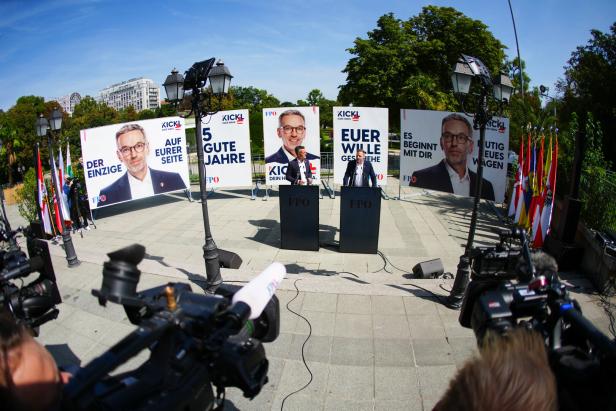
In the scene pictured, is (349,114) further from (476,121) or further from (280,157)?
(476,121)

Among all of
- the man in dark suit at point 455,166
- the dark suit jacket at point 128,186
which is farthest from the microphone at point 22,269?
the man in dark suit at point 455,166

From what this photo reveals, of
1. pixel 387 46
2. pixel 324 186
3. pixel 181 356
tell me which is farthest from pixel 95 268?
pixel 387 46

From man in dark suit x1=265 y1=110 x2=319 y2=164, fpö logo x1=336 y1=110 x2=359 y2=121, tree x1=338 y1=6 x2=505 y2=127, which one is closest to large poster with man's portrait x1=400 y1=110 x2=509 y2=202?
fpö logo x1=336 y1=110 x2=359 y2=121

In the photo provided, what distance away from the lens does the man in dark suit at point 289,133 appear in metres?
12.1

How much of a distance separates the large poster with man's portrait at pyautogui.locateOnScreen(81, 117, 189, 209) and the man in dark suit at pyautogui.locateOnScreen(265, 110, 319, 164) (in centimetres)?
340

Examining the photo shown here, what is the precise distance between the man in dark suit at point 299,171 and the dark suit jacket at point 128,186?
5550 millimetres

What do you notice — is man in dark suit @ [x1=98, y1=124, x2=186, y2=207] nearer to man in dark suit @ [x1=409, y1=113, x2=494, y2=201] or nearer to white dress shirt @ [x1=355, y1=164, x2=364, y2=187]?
white dress shirt @ [x1=355, y1=164, x2=364, y2=187]

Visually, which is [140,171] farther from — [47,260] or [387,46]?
[387,46]

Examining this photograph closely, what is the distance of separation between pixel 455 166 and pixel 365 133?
3.01 meters

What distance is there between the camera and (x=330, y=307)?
5531 mm

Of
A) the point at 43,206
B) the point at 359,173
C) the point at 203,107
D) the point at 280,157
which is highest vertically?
the point at 203,107

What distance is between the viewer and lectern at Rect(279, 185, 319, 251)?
7996 mm

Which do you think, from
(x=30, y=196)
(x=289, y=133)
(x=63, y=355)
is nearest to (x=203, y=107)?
(x=63, y=355)

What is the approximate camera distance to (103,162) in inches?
437
